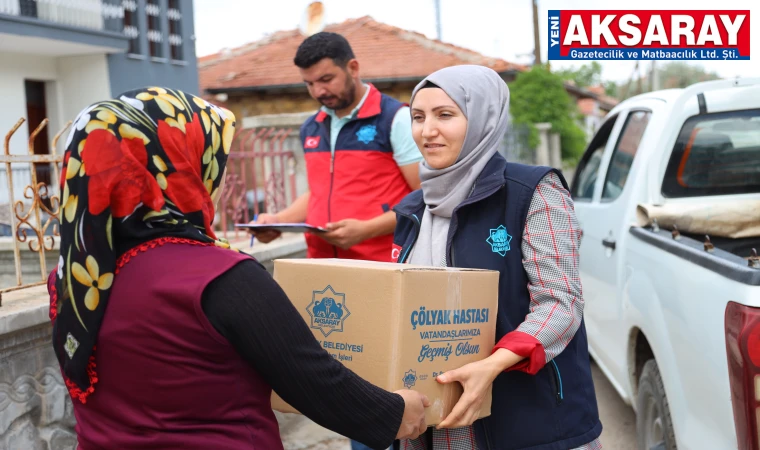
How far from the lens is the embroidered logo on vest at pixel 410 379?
1774mm

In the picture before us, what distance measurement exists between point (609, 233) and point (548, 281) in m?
2.29

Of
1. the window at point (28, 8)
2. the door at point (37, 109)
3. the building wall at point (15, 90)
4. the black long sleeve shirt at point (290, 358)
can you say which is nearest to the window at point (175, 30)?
the door at point (37, 109)

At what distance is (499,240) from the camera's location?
1.95m

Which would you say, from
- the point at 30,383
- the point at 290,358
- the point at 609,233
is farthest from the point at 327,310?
the point at 609,233

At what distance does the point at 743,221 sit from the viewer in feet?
11.0

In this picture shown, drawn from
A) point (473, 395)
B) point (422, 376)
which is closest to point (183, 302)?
point (422, 376)

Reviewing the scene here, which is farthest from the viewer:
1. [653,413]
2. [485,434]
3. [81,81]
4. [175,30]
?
[175,30]

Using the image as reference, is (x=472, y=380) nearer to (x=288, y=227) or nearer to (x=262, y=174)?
(x=288, y=227)

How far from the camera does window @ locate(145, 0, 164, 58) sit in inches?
747

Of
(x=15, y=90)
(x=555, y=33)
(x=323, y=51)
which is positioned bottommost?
(x=323, y=51)

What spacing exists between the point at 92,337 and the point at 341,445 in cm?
312

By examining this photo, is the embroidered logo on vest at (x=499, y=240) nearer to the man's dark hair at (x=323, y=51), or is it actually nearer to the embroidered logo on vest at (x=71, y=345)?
the embroidered logo on vest at (x=71, y=345)

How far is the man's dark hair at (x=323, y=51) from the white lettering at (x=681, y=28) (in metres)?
4.53

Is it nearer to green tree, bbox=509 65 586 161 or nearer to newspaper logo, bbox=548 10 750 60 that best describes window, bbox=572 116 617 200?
newspaper logo, bbox=548 10 750 60
